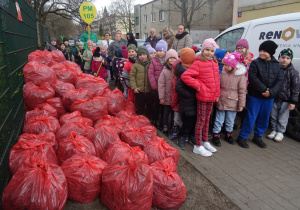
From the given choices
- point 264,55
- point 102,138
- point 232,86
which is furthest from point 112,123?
point 264,55

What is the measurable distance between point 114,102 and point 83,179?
7.44 ft

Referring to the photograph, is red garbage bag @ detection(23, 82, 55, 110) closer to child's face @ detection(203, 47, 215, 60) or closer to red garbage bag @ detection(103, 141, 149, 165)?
red garbage bag @ detection(103, 141, 149, 165)

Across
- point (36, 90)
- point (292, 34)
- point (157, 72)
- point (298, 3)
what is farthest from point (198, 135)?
point (298, 3)

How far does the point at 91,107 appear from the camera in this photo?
11.9 ft

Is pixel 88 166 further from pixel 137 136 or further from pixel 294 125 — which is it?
pixel 294 125

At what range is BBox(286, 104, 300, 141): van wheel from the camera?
166 inches

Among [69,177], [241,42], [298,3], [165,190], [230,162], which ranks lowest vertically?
[230,162]

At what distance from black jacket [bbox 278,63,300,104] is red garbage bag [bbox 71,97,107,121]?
129 inches

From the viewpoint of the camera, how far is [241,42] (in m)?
4.17

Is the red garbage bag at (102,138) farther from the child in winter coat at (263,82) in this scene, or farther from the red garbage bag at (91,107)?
the child in winter coat at (263,82)

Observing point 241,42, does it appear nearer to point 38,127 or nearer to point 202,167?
point 202,167

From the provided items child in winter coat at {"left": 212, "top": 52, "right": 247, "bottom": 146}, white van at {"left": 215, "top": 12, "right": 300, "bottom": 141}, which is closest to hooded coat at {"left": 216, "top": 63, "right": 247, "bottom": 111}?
child in winter coat at {"left": 212, "top": 52, "right": 247, "bottom": 146}

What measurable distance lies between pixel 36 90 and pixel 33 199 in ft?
8.14

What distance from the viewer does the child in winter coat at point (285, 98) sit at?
3914 millimetres
